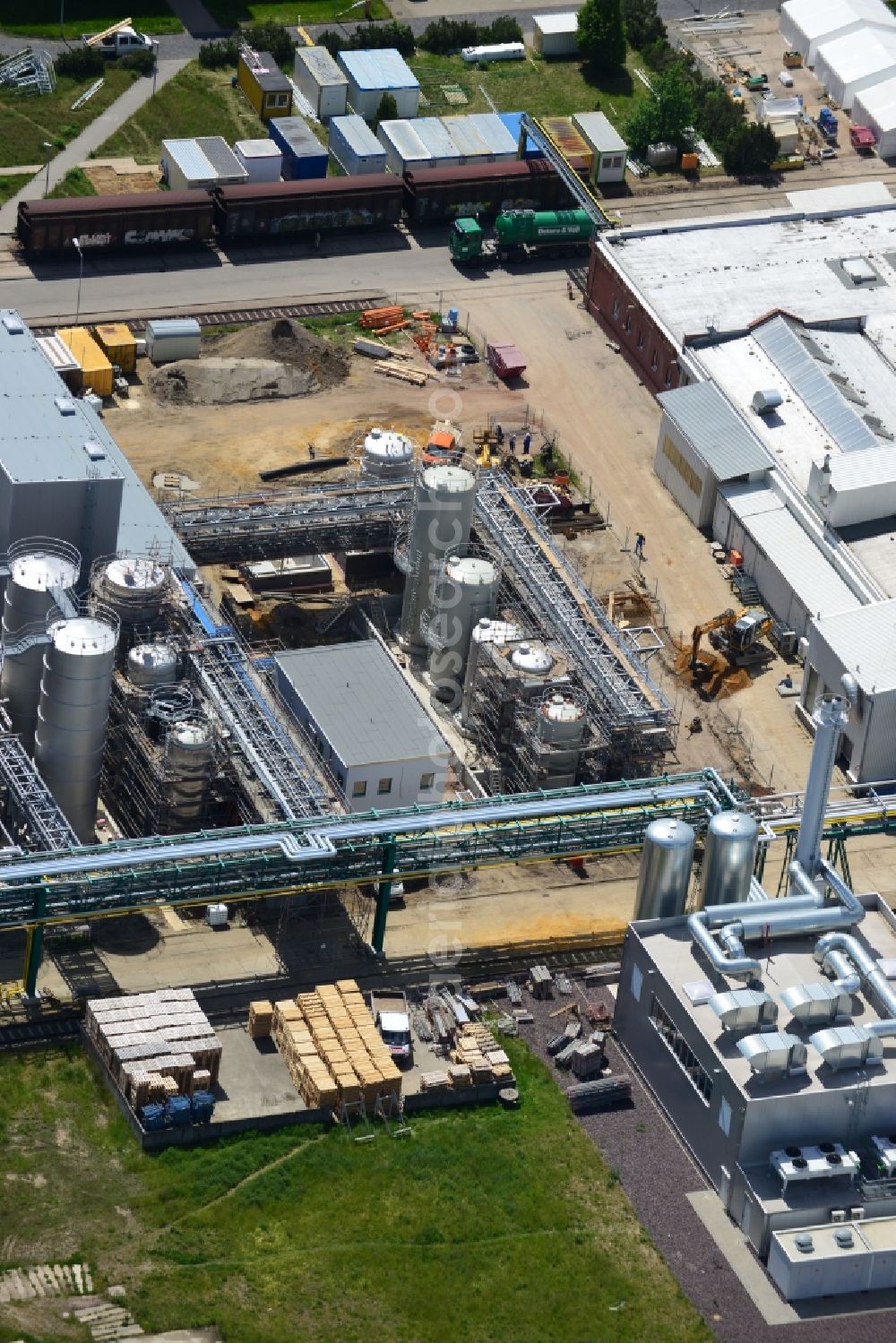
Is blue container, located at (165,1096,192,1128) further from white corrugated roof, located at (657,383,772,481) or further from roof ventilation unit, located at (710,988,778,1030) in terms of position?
white corrugated roof, located at (657,383,772,481)

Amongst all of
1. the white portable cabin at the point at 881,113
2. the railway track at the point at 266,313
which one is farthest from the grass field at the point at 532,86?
the railway track at the point at 266,313

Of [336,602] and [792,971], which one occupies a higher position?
[792,971]

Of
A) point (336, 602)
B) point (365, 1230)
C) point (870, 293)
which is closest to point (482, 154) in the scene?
point (870, 293)

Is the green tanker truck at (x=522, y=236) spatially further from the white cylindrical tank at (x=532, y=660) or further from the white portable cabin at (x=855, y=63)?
the white cylindrical tank at (x=532, y=660)

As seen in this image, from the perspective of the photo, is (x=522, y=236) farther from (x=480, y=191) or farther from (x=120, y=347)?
(x=120, y=347)

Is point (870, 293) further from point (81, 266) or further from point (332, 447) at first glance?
point (81, 266)

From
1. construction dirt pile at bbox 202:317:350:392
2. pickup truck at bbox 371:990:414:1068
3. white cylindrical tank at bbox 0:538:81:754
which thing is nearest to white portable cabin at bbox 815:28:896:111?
construction dirt pile at bbox 202:317:350:392

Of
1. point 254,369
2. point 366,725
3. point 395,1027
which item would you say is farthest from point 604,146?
point 395,1027
